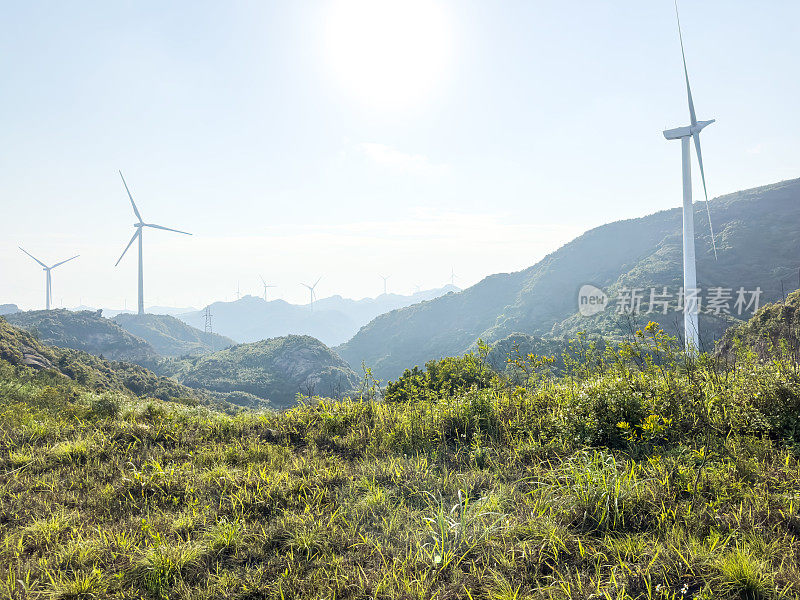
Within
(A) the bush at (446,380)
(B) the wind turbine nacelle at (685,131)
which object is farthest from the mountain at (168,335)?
(A) the bush at (446,380)

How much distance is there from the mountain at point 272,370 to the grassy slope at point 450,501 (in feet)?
263

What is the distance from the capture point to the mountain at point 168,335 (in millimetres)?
158500

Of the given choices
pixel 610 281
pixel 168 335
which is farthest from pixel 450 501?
pixel 168 335

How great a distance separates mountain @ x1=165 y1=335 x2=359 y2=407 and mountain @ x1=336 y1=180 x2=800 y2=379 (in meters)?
23.2

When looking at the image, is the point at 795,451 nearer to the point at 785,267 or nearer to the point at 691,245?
the point at 691,245

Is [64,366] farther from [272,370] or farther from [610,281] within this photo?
[610,281]

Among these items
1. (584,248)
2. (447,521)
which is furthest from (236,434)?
(584,248)

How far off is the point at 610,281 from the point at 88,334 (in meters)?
141

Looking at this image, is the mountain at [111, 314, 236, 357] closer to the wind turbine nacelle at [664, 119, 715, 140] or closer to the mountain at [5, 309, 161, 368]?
the mountain at [5, 309, 161, 368]

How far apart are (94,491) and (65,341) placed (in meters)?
121

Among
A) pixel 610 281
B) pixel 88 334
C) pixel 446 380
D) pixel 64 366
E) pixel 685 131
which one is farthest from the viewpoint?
pixel 610 281

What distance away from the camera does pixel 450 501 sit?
153 inches

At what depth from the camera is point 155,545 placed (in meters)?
3.31

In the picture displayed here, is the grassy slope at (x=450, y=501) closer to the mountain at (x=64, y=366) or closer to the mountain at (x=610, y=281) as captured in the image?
the mountain at (x=64, y=366)
